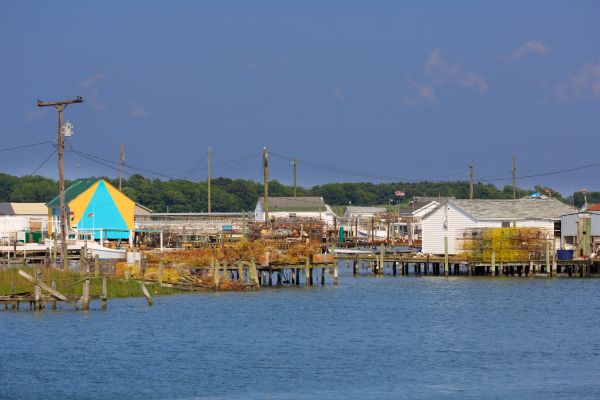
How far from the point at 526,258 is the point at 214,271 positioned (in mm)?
26422

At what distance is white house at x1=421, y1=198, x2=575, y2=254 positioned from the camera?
3492 inches

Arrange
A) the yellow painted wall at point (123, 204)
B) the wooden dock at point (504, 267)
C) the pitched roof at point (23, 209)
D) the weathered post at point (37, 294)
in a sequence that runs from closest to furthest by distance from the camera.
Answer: the weathered post at point (37, 294), the wooden dock at point (504, 267), the yellow painted wall at point (123, 204), the pitched roof at point (23, 209)

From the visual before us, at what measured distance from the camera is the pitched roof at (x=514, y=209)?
8906 centimetres

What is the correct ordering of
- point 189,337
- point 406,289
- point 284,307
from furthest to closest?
1. point 406,289
2. point 284,307
3. point 189,337

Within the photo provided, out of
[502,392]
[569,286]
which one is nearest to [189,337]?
[502,392]

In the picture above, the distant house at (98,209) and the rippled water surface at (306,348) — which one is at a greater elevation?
the distant house at (98,209)

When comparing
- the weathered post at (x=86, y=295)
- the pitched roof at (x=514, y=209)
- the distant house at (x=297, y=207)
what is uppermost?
the distant house at (x=297, y=207)

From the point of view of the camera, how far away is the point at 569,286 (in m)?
77.4

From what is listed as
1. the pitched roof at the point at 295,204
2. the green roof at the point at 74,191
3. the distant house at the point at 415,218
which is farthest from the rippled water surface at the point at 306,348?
the pitched roof at the point at 295,204

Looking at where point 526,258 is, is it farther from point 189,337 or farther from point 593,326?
point 189,337

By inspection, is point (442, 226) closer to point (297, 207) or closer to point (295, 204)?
point (297, 207)

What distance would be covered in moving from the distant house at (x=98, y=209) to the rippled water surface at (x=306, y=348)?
1569 inches

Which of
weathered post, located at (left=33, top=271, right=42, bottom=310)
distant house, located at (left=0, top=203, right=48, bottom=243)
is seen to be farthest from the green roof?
weathered post, located at (left=33, top=271, right=42, bottom=310)

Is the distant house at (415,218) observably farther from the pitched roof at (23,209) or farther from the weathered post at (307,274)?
the weathered post at (307,274)
